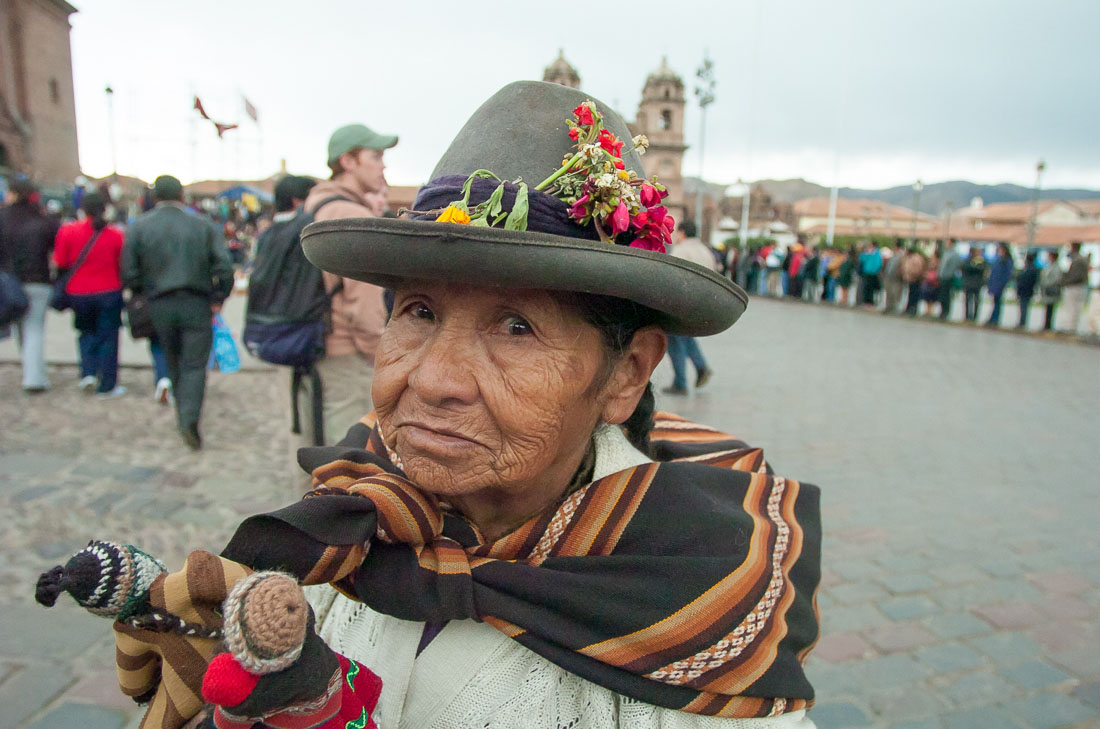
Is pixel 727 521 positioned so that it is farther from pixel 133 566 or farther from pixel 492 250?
pixel 133 566

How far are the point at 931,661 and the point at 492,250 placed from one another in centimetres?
318

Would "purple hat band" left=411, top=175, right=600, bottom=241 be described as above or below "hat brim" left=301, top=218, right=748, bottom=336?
above

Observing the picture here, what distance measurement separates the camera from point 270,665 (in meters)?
Answer: 0.94

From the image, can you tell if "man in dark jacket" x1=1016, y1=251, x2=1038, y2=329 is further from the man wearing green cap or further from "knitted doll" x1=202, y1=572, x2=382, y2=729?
"knitted doll" x1=202, y1=572, x2=382, y2=729

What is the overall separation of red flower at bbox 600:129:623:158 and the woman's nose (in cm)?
44

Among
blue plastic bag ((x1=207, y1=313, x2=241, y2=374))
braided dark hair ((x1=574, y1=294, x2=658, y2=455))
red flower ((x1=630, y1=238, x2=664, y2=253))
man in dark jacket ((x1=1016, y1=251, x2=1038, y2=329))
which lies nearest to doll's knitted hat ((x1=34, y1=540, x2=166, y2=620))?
braided dark hair ((x1=574, y1=294, x2=658, y2=455))

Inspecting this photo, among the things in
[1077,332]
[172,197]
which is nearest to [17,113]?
[172,197]

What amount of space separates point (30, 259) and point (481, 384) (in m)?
7.93

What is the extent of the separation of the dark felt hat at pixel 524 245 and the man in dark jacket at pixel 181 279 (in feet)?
16.1

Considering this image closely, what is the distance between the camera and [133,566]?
3.41 feet

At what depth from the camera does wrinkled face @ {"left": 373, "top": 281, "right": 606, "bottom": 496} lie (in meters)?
1.33

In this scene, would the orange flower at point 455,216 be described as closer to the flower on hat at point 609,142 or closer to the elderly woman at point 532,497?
the elderly woman at point 532,497

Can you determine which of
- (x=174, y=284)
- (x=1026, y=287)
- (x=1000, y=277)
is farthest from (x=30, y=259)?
(x=1000, y=277)

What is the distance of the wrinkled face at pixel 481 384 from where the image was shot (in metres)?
1.33
